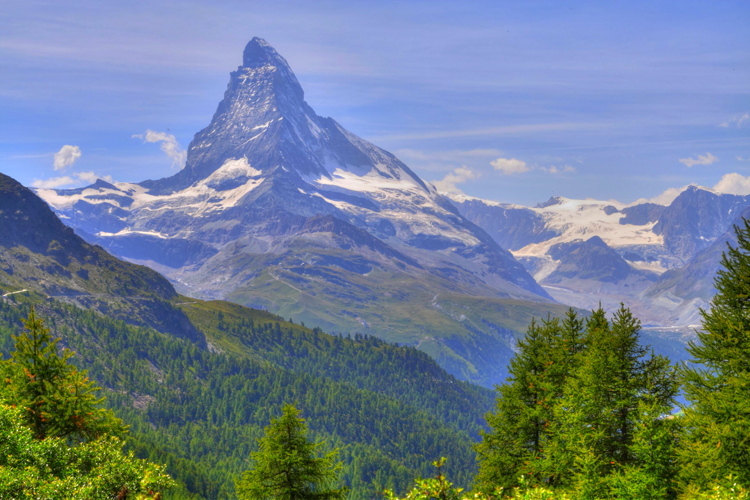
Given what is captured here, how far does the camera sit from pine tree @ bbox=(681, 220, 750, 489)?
3584cm

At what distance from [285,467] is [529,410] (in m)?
20.1

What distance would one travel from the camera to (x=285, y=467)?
42344mm

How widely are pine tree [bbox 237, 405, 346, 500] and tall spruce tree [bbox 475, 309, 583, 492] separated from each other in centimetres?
1610

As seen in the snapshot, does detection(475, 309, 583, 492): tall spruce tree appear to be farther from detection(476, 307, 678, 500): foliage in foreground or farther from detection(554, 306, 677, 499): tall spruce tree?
detection(554, 306, 677, 499): tall spruce tree

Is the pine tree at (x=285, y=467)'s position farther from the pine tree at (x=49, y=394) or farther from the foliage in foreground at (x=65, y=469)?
the pine tree at (x=49, y=394)

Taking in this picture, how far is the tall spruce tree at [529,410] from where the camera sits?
51125mm

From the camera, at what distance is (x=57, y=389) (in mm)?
48281

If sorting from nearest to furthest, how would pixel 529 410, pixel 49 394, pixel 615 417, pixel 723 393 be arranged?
pixel 723 393 → pixel 615 417 → pixel 49 394 → pixel 529 410

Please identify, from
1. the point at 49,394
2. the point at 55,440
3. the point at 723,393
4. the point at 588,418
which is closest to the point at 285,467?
the point at 55,440

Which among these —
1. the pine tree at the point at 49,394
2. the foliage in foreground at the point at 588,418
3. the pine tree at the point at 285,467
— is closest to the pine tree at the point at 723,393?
the foliage in foreground at the point at 588,418

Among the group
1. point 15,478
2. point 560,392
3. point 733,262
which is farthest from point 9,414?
point 733,262

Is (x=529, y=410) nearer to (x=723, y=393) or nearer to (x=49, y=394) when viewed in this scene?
(x=723, y=393)

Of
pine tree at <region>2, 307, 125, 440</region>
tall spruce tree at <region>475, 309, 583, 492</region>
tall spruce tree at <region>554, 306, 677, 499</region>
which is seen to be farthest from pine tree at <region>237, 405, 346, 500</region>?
tall spruce tree at <region>554, 306, 677, 499</region>

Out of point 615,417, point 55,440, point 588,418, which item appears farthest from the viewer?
point 588,418
